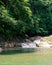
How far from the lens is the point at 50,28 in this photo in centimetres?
5516

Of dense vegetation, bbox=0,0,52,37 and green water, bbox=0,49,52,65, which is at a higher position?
green water, bbox=0,49,52,65

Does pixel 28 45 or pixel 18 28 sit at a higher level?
pixel 18 28

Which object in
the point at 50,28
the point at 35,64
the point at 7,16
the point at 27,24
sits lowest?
the point at 50,28

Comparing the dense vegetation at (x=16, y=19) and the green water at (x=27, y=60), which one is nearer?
Result: the green water at (x=27, y=60)

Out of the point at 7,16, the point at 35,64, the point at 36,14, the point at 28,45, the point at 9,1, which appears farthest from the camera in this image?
the point at 36,14

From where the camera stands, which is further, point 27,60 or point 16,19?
point 16,19

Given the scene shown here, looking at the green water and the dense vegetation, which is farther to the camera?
the dense vegetation

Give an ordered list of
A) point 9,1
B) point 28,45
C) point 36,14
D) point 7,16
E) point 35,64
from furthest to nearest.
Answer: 1. point 36,14
2. point 28,45
3. point 9,1
4. point 7,16
5. point 35,64

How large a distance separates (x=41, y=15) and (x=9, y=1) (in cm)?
1417

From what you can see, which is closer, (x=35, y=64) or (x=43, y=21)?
(x=35, y=64)

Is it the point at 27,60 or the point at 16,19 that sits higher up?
the point at 27,60

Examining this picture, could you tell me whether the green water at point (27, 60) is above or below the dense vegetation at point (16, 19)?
above

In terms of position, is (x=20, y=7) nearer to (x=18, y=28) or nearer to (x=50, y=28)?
(x=18, y=28)

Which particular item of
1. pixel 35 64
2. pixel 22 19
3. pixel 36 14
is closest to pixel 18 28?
pixel 22 19
